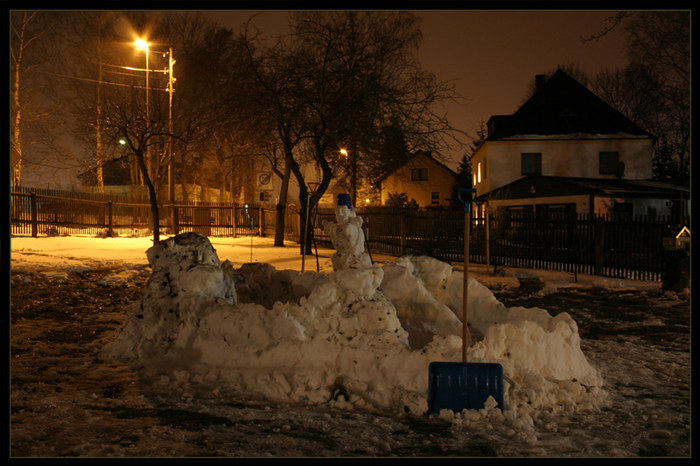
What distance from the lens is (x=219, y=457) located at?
3.64 meters

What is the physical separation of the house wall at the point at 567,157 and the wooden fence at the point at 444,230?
1364cm

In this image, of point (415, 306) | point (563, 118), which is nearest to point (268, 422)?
point (415, 306)

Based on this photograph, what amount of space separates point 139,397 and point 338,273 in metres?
2.15

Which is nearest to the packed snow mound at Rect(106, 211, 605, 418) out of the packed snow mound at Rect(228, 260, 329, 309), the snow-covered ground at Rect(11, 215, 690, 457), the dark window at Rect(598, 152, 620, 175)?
the snow-covered ground at Rect(11, 215, 690, 457)

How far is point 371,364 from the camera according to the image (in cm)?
498

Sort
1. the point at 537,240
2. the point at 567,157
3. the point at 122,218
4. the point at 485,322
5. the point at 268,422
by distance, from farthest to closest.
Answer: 1. the point at 567,157
2. the point at 122,218
3. the point at 537,240
4. the point at 485,322
5. the point at 268,422

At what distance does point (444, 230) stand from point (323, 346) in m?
13.9

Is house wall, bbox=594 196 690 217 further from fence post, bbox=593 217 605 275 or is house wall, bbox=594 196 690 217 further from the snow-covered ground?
the snow-covered ground

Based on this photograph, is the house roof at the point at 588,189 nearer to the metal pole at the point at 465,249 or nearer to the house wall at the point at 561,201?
the house wall at the point at 561,201

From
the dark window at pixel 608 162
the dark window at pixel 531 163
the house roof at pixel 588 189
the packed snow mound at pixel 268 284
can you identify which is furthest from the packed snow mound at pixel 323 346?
the dark window at pixel 608 162

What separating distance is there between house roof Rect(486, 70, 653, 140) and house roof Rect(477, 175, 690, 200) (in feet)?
22.0

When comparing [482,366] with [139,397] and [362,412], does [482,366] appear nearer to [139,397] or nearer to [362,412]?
[362,412]

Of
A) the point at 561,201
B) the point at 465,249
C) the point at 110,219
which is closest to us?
the point at 465,249

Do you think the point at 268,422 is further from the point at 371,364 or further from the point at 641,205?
the point at 641,205
